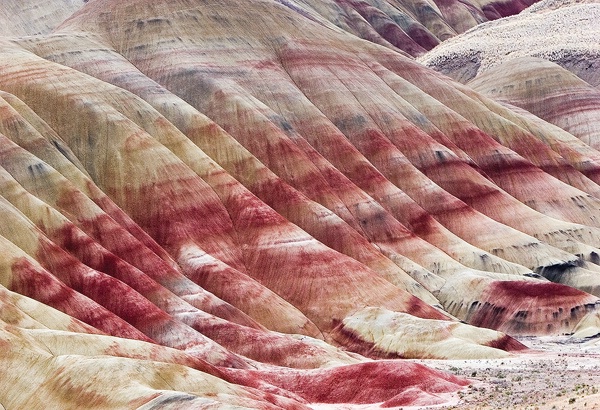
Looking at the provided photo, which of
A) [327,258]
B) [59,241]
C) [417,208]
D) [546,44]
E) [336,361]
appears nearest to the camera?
[336,361]

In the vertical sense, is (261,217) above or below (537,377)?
below

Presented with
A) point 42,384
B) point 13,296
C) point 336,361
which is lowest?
point 336,361

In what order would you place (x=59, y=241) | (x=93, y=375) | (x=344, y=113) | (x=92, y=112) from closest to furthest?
(x=93, y=375) < (x=59, y=241) < (x=92, y=112) < (x=344, y=113)

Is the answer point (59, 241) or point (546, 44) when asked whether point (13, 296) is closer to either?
point (59, 241)

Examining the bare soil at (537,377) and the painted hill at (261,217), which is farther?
the painted hill at (261,217)

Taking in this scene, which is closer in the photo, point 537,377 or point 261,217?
point 537,377

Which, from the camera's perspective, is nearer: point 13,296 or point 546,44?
point 13,296

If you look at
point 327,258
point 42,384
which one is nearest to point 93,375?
point 42,384

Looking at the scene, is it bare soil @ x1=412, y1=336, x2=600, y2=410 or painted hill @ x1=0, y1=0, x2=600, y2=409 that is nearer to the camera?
bare soil @ x1=412, y1=336, x2=600, y2=410
